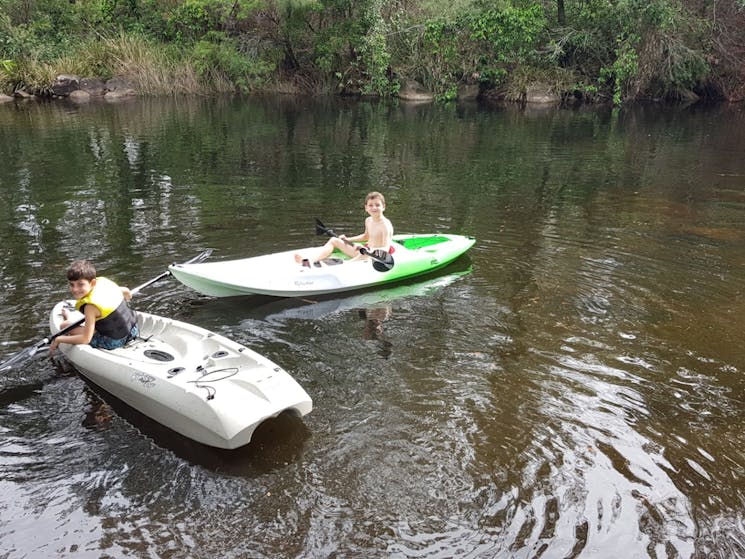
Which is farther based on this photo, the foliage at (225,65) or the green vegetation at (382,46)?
the foliage at (225,65)

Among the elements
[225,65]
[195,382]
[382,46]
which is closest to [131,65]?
[225,65]

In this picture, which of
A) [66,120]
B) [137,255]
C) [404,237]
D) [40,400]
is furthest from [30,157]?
[40,400]

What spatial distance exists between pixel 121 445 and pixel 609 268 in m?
5.70

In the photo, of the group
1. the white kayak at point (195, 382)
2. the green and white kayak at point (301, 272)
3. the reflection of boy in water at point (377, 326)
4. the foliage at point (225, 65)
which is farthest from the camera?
the foliage at point (225, 65)

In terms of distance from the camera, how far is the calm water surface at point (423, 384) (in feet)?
12.0

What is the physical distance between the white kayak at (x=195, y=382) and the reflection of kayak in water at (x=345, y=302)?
1.40 metres

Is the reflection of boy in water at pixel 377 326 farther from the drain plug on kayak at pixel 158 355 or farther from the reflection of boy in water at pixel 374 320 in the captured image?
the drain plug on kayak at pixel 158 355

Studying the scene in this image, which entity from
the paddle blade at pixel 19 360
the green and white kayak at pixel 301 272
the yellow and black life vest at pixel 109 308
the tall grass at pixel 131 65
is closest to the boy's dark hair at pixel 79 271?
the yellow and black life vest at pixel 109 308

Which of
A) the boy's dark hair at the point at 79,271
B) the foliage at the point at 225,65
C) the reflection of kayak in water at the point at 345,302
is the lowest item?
the reflection of kayak in water at the point at 345,302

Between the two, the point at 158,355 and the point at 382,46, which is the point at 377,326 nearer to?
the point at 158,355

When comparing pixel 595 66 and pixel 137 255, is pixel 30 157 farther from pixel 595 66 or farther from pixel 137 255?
pixel 595 66

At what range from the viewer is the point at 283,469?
163 inches

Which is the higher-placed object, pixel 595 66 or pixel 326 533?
pixel 595 66

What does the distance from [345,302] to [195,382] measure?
2.74m
